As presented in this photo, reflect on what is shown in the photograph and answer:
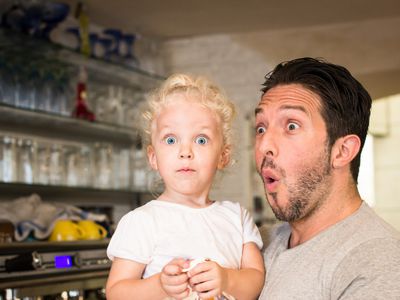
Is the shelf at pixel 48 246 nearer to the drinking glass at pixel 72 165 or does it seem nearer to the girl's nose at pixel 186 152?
the drinking glass at pixel 72 165

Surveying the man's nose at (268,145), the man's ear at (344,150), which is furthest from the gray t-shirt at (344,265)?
the man's nose at (268,145)

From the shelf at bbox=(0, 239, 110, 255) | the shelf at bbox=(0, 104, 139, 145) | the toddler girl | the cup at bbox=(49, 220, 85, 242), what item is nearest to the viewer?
the toddler girl

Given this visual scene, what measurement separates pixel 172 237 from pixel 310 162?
379 millimetres

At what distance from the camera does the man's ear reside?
1.65m

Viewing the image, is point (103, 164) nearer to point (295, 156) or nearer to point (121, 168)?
point (121, 168)

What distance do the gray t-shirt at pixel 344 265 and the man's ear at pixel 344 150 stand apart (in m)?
0.12

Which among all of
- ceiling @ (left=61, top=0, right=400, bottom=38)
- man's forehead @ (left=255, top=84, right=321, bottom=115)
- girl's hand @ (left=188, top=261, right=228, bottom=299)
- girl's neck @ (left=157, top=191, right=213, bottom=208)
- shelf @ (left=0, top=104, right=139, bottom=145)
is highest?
ceiling @ (left=61, top=0, right=400, bottom=38)

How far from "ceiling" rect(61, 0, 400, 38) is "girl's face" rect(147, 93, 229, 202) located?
232 cm

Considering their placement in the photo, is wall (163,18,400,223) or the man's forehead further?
wall (163,18,400,223)

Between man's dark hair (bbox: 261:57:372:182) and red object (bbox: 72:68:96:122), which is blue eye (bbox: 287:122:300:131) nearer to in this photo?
man's dark hair (bbox: 261:57:372:182)

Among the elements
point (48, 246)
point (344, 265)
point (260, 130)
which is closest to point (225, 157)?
point (260, 130)

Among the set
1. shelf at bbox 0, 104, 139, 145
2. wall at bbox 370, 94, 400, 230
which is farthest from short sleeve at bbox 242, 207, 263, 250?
wall at bbox 370, 94, 400, 230

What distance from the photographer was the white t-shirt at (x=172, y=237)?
1.54m

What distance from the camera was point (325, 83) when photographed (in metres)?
1.65
